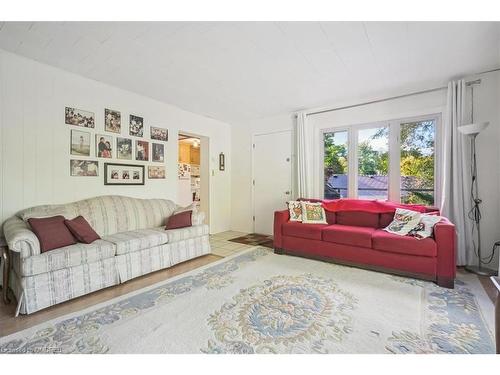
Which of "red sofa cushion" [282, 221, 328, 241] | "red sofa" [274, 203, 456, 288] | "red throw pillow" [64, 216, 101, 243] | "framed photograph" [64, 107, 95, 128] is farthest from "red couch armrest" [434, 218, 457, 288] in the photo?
"framed photograph" [64, 107, 95, 128]

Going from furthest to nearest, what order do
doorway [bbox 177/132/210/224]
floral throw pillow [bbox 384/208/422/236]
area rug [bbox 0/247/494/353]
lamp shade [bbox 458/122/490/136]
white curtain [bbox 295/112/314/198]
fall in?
doorway [bbox 177/132/210/224] < white curtain [bbox 295/112/314/198] < floral throw pillow [bbox 384/208/422/236] < lamp shade [bbox 458/122/490/136] < area rug [bbox 0/247/494/353]

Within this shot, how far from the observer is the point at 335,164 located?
174 inches

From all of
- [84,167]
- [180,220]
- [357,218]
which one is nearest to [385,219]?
[357,218]

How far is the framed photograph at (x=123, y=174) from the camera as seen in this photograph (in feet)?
11.3

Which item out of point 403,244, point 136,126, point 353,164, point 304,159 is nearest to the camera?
point 403,244

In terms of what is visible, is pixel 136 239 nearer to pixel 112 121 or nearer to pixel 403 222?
pixel 112 121

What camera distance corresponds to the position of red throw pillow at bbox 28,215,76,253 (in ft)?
7.30

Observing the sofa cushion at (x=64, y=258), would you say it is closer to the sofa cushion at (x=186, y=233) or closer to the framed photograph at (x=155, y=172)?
the sofa cushion at (x=186, y=233)

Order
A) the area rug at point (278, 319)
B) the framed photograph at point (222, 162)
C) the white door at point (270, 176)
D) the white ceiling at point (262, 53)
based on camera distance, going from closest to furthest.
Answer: the area rug at point (278, 319) < the white ceiling at point (262, 53) < the white door at point (270, 176) < the framed photograph at point (222, 162)

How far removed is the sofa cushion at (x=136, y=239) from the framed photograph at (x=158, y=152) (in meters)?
1.34

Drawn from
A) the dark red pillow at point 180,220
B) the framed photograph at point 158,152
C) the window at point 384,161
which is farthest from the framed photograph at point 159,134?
the window at point 384,161

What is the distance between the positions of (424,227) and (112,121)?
4.36 m

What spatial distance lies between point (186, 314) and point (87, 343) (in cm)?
69

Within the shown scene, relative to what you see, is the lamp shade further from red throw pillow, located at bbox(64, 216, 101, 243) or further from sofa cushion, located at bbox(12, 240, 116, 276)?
red throw pillow, located at bbox(64, 216, 101, 243)
